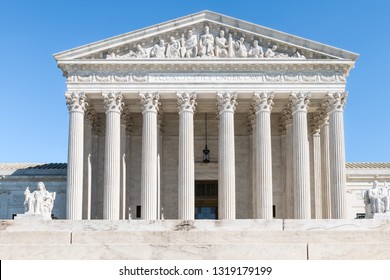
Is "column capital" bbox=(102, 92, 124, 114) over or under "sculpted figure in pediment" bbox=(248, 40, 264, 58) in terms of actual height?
under

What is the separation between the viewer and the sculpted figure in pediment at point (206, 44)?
170 ft

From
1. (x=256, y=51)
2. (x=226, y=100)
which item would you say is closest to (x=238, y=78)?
(x=226, y=100)

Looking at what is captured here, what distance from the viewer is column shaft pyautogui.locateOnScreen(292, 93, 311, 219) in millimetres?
49500

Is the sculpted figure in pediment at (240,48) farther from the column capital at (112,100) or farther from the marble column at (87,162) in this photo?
the marble column at (87,162)

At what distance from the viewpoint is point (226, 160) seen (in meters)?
50.1

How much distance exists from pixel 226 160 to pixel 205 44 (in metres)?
9.62

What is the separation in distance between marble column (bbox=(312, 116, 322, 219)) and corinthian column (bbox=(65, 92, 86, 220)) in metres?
19.6

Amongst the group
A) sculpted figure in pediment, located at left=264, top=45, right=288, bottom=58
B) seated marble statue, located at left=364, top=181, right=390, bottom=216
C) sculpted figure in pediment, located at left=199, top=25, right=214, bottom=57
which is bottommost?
seated marble statue, located at left=364, top=181, right=390, bottom=216

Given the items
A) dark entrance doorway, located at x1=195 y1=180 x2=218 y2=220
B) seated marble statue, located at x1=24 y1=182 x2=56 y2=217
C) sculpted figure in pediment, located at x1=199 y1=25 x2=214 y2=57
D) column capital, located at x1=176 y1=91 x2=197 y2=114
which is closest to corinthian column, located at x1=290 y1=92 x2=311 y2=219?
sculpted figure in pediment, located at x1=199 y1=25 x2=214 y2=57

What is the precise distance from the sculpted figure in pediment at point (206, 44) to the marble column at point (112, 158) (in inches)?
298

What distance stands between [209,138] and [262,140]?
34.1 ft

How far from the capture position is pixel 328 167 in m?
53.5

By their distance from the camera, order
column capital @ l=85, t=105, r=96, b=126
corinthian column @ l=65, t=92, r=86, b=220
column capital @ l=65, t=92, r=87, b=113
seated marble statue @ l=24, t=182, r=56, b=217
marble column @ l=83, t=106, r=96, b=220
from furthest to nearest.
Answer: column capital @ l=85, t=105, r=96, b=126, marble column @ l=83, t=106, r=96, b=220, column capital @ l=65, t=92, r=87, b=113, corinthian column @ l=65, t=92, r=86, b=220, seated marble statue @ l=24, t=182, r=56, b=217

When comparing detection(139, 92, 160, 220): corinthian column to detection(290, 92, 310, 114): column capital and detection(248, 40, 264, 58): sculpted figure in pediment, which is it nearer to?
detection(248, 40, 264, 58): sculpted figure in pediment
